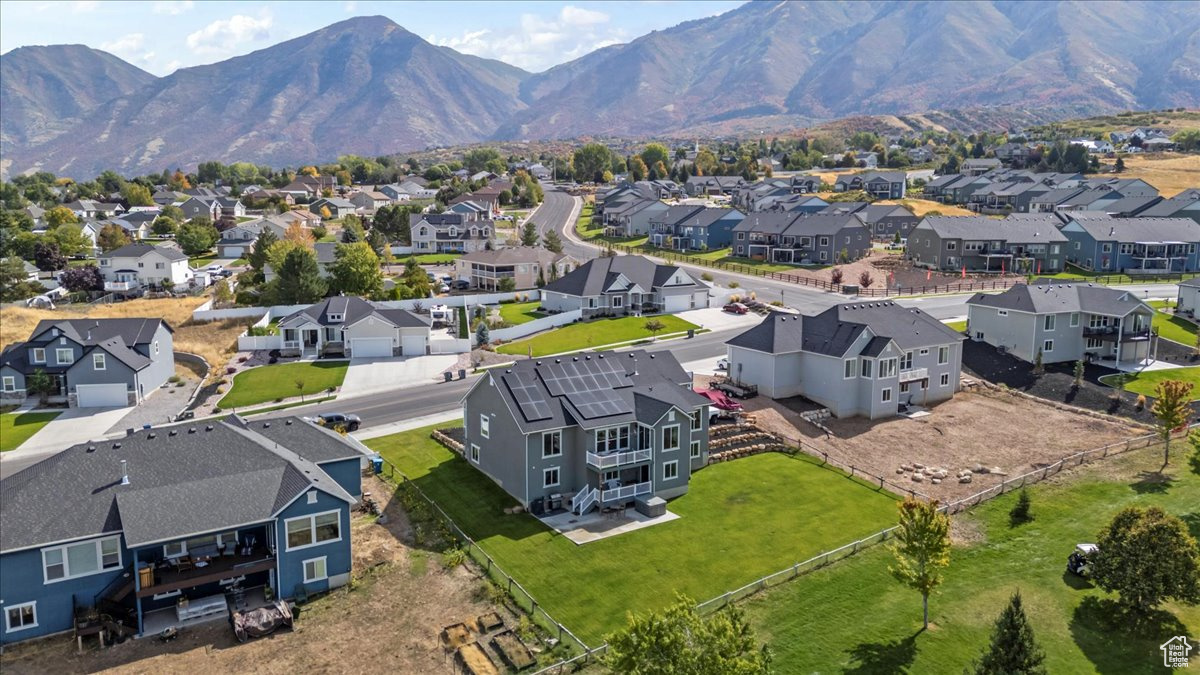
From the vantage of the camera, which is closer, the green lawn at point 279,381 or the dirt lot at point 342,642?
the dirt lot at point 342,642

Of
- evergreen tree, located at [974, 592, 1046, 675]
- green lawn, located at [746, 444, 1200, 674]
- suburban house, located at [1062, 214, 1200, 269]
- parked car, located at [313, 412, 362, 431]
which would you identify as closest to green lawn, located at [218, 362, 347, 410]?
parked car, located at [313, 412, 362, 431]

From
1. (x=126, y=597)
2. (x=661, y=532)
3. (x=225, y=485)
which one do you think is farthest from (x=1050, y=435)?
(x=126, y=597)

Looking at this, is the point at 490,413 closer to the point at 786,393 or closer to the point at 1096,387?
the point at 786,393

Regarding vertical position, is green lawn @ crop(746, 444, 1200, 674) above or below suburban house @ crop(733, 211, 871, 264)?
below

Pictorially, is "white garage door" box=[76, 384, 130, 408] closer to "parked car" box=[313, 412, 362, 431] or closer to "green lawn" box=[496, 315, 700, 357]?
"parked car" box=[313, 412, 362, 431]

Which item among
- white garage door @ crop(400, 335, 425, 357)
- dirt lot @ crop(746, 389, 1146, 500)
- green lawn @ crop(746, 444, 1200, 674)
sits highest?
white garage door @ crop(400, 335, 425, 357)

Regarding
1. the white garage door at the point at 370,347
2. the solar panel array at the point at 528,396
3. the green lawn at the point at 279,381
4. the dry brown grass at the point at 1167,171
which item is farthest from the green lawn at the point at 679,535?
the dry brown grass at the point at 1167,171

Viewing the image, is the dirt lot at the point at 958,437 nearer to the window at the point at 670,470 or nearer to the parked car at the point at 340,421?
the window at the point at 670,470
